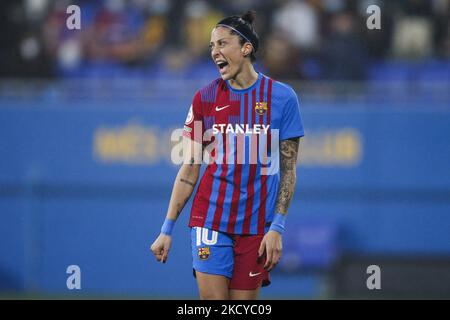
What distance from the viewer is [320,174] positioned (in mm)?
12625

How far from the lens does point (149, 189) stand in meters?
12.7

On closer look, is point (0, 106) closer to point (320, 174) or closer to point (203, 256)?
point (320, 174)

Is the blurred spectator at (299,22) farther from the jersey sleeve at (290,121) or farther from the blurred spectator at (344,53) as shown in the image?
the jersey sleeve at (290,121)

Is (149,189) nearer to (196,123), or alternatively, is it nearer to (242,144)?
(196,123)

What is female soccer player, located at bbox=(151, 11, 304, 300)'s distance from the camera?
6195mm

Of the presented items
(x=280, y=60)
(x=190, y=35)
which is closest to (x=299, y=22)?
(x=280, y=60)

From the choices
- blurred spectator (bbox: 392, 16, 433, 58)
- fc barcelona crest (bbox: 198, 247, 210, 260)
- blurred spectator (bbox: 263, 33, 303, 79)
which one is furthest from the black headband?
blurred spectator (bbox: 392, 16, 433, 58)

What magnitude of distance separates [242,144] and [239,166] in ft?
0.45

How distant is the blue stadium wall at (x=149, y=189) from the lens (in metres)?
12.5

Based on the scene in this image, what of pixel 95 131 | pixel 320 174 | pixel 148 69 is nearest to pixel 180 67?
pixel 148 69

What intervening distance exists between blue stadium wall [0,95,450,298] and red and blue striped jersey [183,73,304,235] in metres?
6.23

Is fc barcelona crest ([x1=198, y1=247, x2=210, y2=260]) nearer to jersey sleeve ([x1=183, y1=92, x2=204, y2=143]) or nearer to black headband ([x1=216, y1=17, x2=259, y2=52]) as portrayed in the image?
jersey sleeve ([x1=183, y1=92, x2=204, y2=143])

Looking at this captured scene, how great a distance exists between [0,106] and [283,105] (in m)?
7.00

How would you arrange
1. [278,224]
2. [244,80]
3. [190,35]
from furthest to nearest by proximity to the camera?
1. [190,35]
2. [244,80]
3. [278,224]
